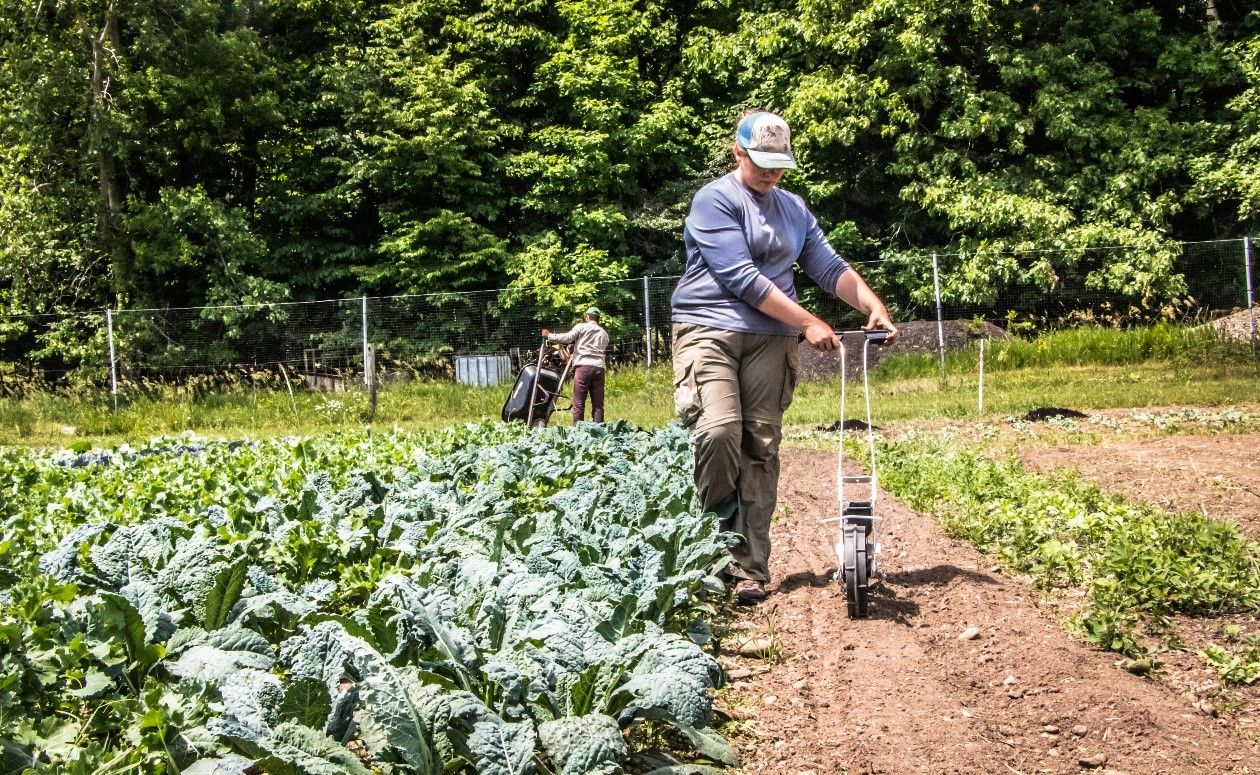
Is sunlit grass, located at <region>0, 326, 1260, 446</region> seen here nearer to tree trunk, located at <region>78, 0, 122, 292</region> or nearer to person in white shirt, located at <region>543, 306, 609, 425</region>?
person in white shirt, located at <region>543, 306, 609, 425</region>

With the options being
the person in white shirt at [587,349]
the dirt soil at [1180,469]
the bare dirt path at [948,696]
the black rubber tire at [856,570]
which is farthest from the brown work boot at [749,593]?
the person in white shirt at [587,349]

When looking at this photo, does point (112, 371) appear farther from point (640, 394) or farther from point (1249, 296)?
point (1249, 296)

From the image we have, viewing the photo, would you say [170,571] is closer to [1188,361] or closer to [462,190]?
[1188,361]

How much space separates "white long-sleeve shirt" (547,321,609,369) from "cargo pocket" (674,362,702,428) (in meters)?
9.08

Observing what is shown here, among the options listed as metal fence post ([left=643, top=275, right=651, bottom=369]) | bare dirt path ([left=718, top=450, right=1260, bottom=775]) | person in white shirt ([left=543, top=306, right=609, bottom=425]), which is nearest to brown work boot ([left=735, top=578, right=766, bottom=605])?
bare dirt path ([left=718, top=450, right=1260, bottom=775])

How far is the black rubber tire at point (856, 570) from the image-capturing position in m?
4.31

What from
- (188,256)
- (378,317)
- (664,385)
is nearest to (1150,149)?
(664,385)

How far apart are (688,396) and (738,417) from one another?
0.75 ft

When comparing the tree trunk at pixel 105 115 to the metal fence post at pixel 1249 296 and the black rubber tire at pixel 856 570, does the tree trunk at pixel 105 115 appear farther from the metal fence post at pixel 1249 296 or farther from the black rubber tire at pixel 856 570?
the black rubber tire at pixel 856 570

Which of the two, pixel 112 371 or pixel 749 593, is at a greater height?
pixel 112 371

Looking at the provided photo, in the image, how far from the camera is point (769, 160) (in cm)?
465

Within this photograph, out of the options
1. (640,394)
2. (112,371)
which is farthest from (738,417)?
(112,371)

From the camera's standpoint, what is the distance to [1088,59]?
81.7 ft

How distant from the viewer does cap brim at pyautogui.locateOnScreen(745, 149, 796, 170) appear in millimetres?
4645
